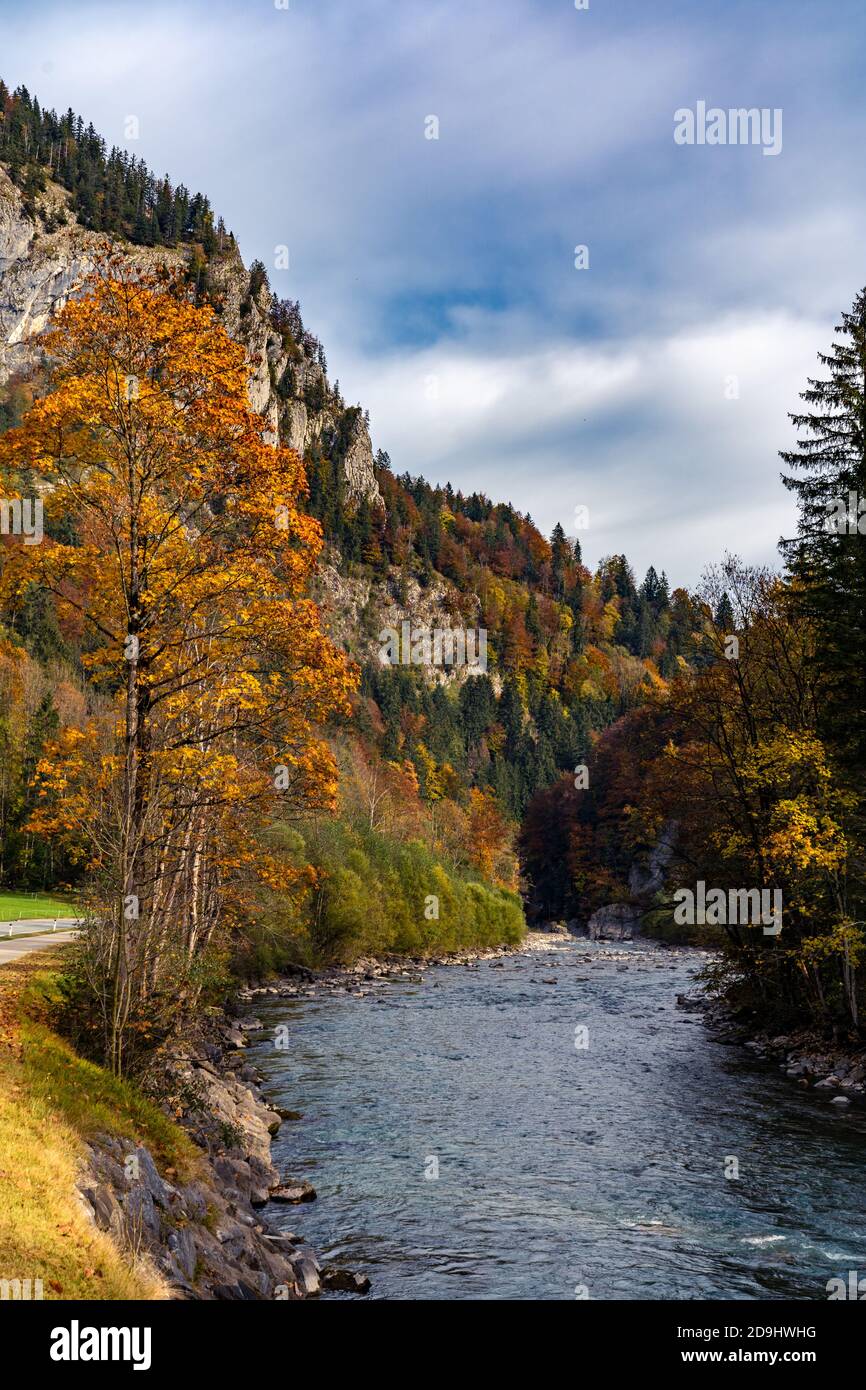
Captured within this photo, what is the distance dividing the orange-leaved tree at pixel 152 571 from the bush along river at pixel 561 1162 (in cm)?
554

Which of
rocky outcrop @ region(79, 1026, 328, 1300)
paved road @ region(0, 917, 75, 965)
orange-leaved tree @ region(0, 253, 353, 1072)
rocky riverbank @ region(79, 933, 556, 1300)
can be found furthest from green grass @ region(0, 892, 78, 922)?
orange-leaved tree @ region(0, 253, 353, 1072)

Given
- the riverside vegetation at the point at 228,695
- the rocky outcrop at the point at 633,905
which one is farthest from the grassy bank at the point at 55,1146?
the rocky outcrop at the point at 633,905

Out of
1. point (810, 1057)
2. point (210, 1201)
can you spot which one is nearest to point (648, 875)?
point (810, 1057)

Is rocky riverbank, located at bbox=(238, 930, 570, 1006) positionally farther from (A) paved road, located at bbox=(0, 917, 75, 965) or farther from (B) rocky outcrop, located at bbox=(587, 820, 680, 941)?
(B) rocky outcrop, located at bbox=(587, 820, 680, 941)

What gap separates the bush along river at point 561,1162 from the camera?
1376 cm

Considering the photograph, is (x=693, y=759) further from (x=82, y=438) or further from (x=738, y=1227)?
(x=82, y=438)

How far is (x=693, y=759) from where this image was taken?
3300 centimetres

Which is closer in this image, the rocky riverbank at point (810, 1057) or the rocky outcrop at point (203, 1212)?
the rocky outcrop at point (203, 1212)

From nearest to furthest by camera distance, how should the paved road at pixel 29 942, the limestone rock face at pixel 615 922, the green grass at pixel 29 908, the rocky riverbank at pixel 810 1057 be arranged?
the rocky riverbank at pixel 810 1057 < the paved road at pixel 29 942 < the green grass at pixel 29 908 < the limestone rock face at pixel 615 922

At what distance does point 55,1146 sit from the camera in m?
11.0

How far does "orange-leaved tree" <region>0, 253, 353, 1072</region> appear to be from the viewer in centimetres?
1559

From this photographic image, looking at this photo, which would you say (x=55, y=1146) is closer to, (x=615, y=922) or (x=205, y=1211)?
(x=205, y=1211)

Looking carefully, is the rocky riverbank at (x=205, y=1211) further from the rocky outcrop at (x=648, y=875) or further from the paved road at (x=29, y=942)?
the rocky outcrop at (x=648, y=875)

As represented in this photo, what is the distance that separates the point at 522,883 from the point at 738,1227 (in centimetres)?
12255
